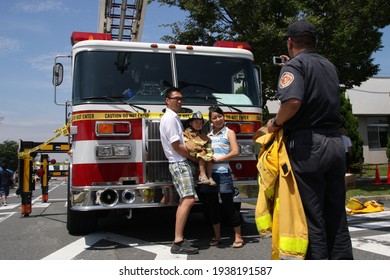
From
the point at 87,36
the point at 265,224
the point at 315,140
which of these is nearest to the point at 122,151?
the point at 87,36

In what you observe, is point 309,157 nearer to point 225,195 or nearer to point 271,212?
point 271,212

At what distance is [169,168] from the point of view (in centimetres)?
500

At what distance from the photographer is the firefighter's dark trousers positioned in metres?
2.61

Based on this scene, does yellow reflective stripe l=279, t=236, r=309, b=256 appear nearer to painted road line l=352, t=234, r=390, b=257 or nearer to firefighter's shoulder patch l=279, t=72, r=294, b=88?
firefighter's shoulder patch l=279, t=72, r=294, b=88

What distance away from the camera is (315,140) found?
264 centimetres

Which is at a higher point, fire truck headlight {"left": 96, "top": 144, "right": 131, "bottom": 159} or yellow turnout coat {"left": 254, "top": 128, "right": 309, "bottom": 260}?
fire truck headlight {"left": 96, "top": 144, "right": 131, "bottom": 159}

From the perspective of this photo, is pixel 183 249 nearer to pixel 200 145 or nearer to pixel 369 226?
pixel 200 145

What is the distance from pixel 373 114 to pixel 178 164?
95.8 ft

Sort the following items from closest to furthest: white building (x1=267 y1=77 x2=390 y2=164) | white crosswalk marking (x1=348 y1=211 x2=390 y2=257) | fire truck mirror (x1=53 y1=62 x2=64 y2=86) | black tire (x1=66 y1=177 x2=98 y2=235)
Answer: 1. white crosswalk marking (x1=348 y1=211 x2=390 y2=257)
2. black tire (x1=66 y1=177 x2=98 y2=235)
3. fire truck mirror (x1=53 y1=62 x2=64 y2=86)
4. white building (x1=267 y1=77 x2=390 y2=164)

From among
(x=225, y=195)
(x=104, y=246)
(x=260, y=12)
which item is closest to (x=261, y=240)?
(x=225, y=195)

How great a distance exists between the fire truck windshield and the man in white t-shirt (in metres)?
0.66

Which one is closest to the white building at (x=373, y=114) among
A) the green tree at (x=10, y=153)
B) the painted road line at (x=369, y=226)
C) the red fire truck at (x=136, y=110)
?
the painted road line at (x=369, y=226)

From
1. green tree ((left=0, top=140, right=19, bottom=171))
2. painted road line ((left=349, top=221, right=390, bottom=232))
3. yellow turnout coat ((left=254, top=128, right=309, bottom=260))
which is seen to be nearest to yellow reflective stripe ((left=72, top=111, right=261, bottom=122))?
yellow turnout coat ((left=254, top=128, right=309, bottom=260))
